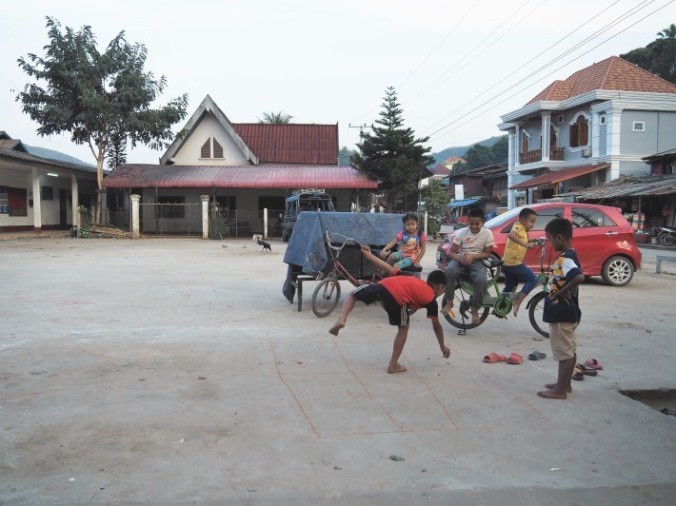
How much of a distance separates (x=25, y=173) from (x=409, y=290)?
29575 millimetres

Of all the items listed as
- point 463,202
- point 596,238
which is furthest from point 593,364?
point 463,202

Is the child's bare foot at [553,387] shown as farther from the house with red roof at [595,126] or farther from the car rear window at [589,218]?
the house with red roof at [595,126]

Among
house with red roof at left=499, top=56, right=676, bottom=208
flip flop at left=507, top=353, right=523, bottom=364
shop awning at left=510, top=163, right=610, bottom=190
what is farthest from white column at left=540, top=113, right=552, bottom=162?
flip flop at left=507, top=353, right=523, bottom=364

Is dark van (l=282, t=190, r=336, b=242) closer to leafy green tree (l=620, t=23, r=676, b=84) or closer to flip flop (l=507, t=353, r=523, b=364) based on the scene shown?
flip flop (l=507, t=353, r=523, b=364)

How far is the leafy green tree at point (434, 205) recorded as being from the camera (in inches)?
1117

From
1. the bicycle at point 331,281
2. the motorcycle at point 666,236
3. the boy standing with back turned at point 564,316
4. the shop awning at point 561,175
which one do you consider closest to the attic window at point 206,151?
the shop awning at point 561,175

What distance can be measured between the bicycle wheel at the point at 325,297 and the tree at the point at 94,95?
2466 cm

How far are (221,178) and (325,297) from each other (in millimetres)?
22848

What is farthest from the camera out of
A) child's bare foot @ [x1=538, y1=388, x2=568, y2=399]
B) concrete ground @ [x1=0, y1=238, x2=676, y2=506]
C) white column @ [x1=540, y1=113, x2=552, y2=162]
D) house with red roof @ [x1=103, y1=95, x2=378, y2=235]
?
white column @ [x1=540, y1=113, x2=552, y2=162]

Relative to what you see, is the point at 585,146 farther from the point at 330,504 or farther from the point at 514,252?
the point at 330,504

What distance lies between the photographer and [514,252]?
23.4 ft

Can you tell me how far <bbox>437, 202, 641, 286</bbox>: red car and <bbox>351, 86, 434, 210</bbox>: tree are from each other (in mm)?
17238

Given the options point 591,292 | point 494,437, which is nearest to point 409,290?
point 494,437

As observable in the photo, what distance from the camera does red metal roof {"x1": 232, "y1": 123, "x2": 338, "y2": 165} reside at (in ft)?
113
